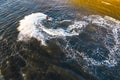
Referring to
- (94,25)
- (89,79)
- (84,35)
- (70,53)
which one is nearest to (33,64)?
(70,53)

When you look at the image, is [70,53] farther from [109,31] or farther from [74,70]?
[109,31]

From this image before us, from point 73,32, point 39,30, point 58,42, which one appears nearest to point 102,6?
point 73,32

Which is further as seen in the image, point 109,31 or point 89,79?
point 109,31

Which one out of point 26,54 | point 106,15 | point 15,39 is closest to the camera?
point 26,54

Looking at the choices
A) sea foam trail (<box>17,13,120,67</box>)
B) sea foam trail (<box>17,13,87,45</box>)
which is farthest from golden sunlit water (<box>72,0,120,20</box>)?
sea foam trail (<box>17,13,87,45</box>)

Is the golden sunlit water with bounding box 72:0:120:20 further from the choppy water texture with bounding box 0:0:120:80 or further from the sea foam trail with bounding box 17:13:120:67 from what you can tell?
the sea foam trail with bounding box 17:13:120:67

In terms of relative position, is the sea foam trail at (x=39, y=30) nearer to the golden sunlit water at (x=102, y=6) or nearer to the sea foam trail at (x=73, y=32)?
the sea foam trail at (x=73, y=32)

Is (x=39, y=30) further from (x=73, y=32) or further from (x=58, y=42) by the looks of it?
(x=73, y=32)
